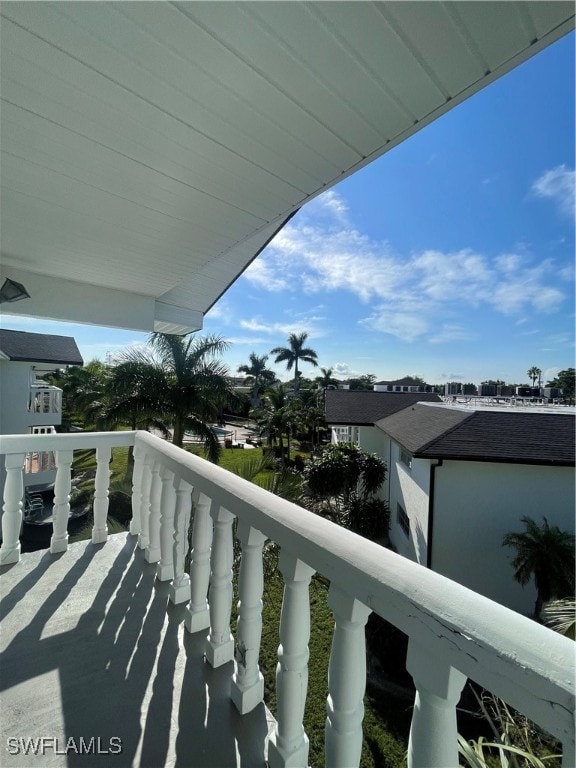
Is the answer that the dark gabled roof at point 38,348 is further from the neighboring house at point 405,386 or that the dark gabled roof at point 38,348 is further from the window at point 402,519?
the neighboring house at point 405,386

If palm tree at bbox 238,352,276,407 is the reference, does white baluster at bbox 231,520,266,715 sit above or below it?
below

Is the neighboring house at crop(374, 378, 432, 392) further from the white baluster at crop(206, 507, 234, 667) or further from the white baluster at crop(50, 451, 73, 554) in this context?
the white baluster at crop(206, 507, 234, 667)

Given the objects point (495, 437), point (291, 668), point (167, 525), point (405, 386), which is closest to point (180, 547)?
point (167, 525)

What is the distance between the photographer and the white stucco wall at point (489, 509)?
26.5 feet

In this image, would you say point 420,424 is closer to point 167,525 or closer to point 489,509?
point 489,509

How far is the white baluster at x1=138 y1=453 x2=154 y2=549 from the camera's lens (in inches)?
99.8

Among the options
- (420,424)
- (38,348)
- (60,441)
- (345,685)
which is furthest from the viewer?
(38,348)

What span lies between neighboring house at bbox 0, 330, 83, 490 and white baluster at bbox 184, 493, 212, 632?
11.9 metres

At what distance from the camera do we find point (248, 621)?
1.34 metres

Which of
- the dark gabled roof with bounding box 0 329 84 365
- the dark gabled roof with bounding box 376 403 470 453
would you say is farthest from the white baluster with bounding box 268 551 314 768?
the dark gabled roof with bounding box 0 329 84 365

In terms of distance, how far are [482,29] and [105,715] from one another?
286 centimetres

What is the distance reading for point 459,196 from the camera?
1020cm

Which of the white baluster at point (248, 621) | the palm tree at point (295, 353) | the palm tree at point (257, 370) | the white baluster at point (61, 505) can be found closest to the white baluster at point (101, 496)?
the white baluster at point (61, 505)

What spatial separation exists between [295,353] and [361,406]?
2548 cm
